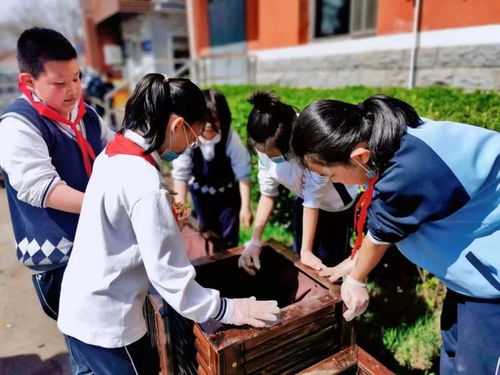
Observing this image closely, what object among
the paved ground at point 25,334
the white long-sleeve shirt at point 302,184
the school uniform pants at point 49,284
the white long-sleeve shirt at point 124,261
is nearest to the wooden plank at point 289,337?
the white long-sleeve shirt at point 124,261

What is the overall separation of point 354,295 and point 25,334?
246 centimetres

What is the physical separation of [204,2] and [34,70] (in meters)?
9.59

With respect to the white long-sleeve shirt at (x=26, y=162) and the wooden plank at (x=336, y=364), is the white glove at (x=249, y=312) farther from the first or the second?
the white long-sleeve shirt at (x=26, y=162)

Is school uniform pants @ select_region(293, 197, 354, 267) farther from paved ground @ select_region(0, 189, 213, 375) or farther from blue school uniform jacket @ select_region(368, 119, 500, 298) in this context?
blue school uniform jacket @ select_region(368, 119, 500, 298)

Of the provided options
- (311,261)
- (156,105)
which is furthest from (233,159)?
(156,105)

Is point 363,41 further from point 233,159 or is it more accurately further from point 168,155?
point 168,155

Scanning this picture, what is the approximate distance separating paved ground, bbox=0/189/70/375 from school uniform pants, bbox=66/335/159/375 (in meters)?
1.14

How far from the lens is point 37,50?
1.54 meters

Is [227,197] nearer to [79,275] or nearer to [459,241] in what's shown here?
[79,275]

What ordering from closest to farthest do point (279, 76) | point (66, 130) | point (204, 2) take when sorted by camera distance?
point (66, 130) < point (279, 76) < point (204, 2)

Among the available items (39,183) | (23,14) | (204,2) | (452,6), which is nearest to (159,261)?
(39,183)

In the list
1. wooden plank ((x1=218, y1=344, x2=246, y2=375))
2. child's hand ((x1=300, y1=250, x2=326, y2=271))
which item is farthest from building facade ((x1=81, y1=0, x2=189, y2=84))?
wooden plank ((x1=218, y1=344, x2=246, y2=375))

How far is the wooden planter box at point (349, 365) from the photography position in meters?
1.41

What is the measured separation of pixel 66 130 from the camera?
1.68 meters
